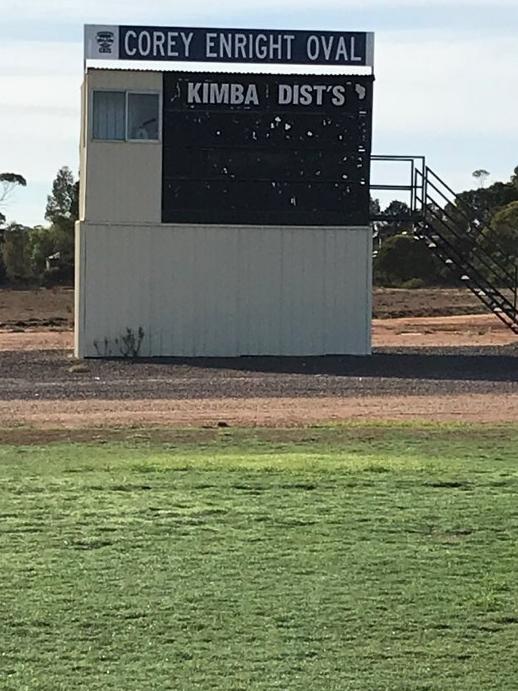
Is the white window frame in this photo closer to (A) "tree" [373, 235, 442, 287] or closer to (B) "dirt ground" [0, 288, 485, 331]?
(B) "dirt ground" [0, 288, 485, 331]

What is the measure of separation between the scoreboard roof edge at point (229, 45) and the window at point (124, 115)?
0.88 metres

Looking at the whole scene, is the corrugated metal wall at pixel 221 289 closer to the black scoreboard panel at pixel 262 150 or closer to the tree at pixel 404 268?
the black scoreboard panel at pixel 262 150

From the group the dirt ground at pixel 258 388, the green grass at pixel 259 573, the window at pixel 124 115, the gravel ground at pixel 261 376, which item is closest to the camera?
the green grass at pixel 259 573

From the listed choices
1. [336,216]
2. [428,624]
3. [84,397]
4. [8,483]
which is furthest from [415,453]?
[336,216]

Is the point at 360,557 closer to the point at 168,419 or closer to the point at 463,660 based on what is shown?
the point at 463,660

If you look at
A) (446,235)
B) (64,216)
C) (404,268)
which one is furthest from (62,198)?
(446,235)

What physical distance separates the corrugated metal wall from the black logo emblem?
3.87 metres

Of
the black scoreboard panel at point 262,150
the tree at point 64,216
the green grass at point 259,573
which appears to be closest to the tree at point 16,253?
the tree at point 64,216

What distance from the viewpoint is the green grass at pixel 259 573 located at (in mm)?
6898

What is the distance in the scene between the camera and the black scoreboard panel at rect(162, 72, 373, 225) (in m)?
32.4

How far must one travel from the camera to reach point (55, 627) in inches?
299

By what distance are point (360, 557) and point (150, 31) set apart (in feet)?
80.0

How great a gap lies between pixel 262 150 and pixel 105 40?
4188 mm

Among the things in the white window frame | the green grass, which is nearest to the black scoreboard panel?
the white window frame
